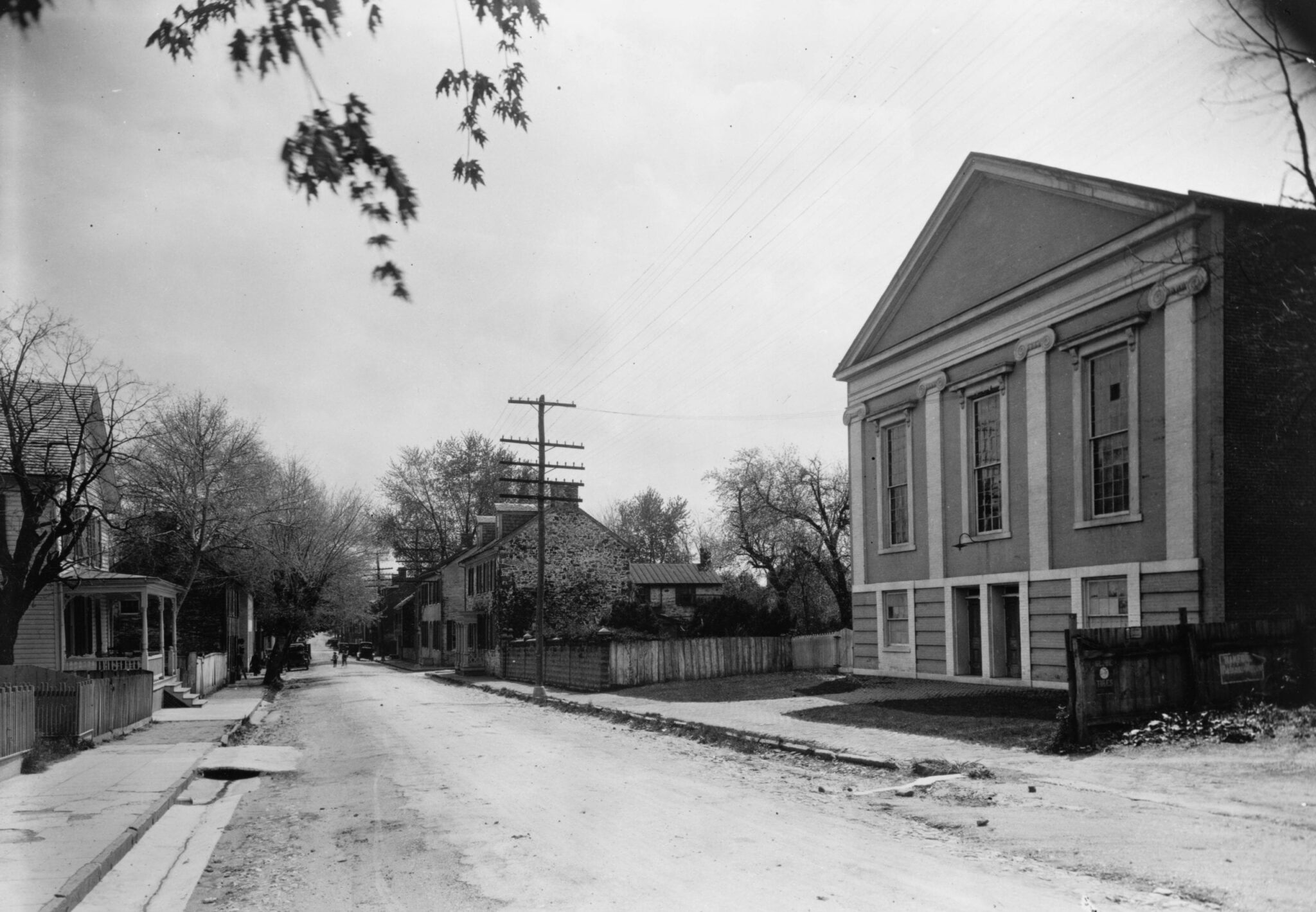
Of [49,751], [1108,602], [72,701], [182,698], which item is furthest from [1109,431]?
[182,698]

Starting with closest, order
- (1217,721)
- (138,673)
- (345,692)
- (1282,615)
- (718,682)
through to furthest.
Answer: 1. (1217,721)
2. (1282,615)
3. (138,673)
4. (718,682)
5. (345,692)

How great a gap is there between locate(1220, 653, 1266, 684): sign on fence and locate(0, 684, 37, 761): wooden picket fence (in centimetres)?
1541

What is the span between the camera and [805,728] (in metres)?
17.0

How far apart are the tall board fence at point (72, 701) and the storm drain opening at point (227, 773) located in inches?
94.5

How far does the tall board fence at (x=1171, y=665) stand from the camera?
43.0 feet

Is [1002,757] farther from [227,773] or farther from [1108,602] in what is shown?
[227,773]

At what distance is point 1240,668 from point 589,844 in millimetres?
10056

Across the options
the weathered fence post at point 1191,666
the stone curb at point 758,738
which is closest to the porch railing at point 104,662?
the stone curb at point 758,738

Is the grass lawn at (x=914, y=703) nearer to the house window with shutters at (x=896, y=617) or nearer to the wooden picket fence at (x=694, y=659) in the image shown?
the house window with shutters at (x=896, y=617)

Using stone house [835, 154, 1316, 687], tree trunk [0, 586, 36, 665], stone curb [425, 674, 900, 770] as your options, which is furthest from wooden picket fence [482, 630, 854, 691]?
tree trunk [0, 586, 36, 665]

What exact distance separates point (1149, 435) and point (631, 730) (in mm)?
10689

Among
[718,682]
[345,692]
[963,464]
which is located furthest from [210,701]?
[963,464]

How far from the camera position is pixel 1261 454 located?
54.1 feet

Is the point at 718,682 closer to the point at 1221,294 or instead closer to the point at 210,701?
the point at 210,701
